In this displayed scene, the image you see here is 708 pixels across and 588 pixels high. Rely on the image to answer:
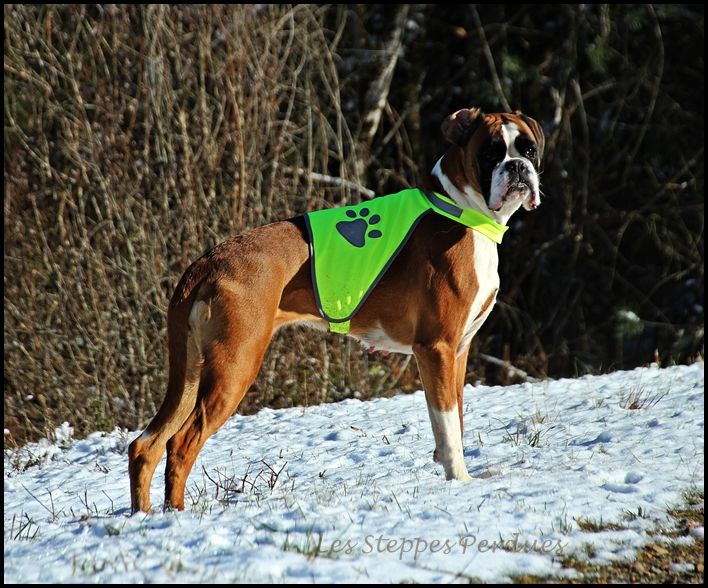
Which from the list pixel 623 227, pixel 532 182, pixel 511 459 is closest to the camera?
pixel 532 182

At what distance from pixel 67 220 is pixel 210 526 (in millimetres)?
5233

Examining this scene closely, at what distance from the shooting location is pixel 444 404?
4.77m

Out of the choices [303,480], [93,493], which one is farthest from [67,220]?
[303,480]

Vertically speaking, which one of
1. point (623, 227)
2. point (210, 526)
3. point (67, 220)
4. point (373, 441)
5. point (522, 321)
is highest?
point (210, 526)

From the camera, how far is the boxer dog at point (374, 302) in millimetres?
4617

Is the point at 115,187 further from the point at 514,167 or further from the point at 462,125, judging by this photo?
the point at 514,167

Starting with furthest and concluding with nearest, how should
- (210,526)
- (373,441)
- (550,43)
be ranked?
(550,43)
(373,441)
(210,526)

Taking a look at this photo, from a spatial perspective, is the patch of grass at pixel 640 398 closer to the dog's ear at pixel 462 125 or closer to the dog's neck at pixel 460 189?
the dog's neck at pixel 460 189

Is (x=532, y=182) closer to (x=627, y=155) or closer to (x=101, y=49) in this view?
(x=101, y=49)

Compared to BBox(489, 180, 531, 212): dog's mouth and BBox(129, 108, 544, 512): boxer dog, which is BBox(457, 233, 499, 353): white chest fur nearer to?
BBox(129, 108, 544, 512): boxer dog

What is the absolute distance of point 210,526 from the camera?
392 centimetres

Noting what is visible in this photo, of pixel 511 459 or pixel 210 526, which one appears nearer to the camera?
pixel 210 526

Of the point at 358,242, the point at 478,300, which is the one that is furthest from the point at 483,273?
the point at 358,242

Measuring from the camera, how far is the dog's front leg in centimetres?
477
